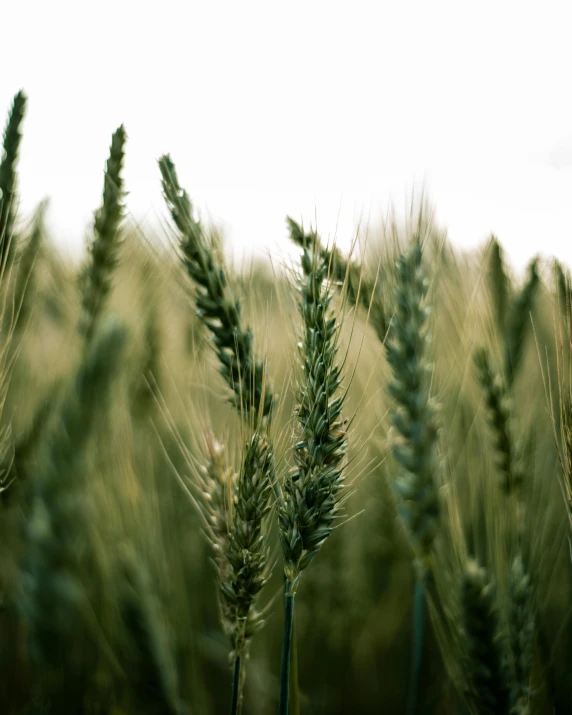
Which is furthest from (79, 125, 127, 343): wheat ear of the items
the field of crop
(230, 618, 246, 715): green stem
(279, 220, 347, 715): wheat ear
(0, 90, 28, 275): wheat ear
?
(230, 618, 246, 715): green stem

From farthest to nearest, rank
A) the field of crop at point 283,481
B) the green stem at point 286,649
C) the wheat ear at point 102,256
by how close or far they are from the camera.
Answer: the wheat ear at point 102,256 < the field of crop at point 283,481 < the green stem at point 286,649

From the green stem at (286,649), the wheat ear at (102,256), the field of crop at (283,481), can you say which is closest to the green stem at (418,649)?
the field of crop at (283,481)

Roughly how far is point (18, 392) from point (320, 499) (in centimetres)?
112

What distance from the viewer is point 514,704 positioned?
1.06 metres

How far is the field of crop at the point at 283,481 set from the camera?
929 millimetres

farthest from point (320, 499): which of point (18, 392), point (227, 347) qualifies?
point (18, 392)

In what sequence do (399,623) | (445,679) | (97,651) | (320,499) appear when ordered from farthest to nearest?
(399,623) → (445,679) → (97,651) → (320,499)

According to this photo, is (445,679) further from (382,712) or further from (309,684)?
(309,684)

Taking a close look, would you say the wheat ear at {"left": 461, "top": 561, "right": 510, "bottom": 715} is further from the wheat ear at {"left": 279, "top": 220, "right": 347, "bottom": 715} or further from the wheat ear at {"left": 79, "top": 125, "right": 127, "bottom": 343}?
the wheat ear at {"left": 79, "top": 125, "right": 127, "bottom": 343}

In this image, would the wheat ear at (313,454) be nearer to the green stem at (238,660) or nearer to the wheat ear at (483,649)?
the green stem at (238,660)

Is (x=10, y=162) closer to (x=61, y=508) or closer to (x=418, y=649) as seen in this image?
(x=61, y=508)

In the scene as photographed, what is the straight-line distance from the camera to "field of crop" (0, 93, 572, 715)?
93cm

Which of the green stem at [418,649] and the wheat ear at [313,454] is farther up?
the wheat ear at [313,454]

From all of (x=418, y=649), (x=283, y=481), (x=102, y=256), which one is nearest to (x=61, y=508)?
(x=283, y=481)
